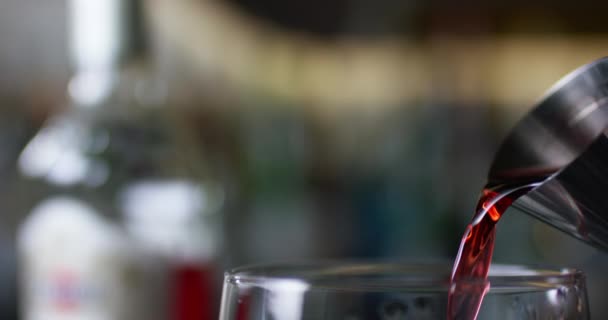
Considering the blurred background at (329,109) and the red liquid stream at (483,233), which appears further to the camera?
the blurred background at (329,109)

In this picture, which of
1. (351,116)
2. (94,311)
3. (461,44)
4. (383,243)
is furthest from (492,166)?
(351,116)

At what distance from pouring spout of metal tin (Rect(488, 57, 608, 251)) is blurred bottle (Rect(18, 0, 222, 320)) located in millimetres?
445

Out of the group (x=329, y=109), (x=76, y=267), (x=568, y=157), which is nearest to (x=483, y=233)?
(x=568, y=157)

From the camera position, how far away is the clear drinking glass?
1.00ft

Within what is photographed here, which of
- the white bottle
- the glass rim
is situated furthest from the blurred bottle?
the glass rim

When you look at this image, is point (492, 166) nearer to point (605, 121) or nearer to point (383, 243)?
point (605, 121)

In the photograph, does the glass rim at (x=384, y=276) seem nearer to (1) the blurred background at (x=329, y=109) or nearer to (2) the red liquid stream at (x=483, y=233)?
(2) the red liquid stream at (x=483, y=233)

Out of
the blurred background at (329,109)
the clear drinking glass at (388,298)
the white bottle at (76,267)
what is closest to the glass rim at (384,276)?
A: the clear drinking glass at (388,298)

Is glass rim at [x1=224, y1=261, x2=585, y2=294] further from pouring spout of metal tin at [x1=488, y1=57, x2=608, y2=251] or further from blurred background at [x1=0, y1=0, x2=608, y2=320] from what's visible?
blurred background at [x1=0, y1=0, x2=608, y2=320]

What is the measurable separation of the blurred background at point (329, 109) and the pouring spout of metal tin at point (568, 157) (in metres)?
0.53

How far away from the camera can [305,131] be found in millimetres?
1542

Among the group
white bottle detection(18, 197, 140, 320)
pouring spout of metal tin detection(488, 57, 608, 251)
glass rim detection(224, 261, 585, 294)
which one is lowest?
white bottle detection(18, 197, 140, 320)

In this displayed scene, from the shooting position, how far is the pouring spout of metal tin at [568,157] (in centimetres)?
30

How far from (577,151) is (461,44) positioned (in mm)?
1118
